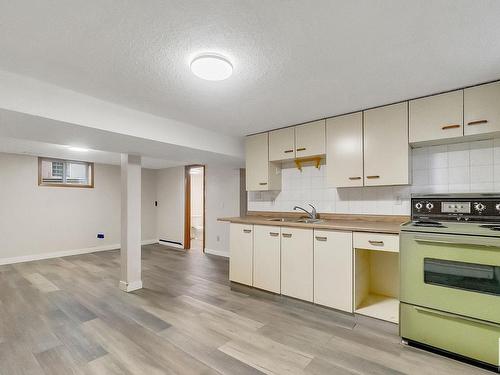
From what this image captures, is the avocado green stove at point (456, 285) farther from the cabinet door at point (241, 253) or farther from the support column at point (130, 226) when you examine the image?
Result: the support column at point (130, 226)

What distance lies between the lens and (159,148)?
3.14 meters

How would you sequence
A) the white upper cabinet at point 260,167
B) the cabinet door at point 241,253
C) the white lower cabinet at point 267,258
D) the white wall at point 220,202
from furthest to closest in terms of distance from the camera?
the white wall at point 220,202 < the white upper cabinet at point 260,167 < the cabinet door at point 241,253 < the white lower cabinet at point 267,258

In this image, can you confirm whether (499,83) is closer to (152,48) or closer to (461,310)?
(461,310)

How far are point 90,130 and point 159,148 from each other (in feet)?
2.85

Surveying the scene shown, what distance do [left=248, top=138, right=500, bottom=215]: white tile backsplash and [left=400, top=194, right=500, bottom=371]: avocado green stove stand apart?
223 millimetres

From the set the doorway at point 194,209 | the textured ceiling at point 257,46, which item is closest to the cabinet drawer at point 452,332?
the textured ceiling at point 257,46

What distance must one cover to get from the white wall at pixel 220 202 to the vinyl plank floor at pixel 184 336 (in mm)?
1940

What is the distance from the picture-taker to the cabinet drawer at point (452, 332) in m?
1.75

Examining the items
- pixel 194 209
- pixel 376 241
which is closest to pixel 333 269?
pixel 376 241

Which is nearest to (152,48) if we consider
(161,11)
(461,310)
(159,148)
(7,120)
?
(161,11)

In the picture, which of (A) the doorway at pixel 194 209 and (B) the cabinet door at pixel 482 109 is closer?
(B) the cabinet door at pixel 482 109

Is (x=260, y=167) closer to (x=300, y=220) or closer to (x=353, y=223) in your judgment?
(x=300, y=220)

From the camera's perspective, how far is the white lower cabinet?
295cm

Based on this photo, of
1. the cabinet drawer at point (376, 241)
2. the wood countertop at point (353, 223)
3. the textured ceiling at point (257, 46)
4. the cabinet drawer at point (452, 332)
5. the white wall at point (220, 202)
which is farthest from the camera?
the white wall at point (220, 202)
